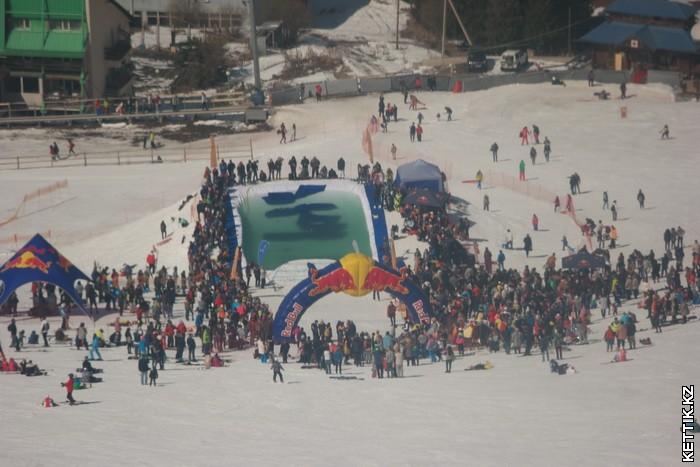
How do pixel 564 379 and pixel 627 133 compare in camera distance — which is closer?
pixel 564 379

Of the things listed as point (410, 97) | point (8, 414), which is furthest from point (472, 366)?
point (410, 97)

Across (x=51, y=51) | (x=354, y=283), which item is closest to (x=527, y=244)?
(x=354, y=283)

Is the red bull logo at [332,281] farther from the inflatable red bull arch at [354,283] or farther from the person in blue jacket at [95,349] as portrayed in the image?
the person in blue jacket at [95,349]

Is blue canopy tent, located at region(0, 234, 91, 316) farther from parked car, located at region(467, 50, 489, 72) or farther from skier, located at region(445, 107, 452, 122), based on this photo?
parked car, located at region(467, 50, 489, 72)

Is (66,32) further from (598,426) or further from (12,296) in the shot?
(598,426)

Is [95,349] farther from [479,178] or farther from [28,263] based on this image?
[479,178]

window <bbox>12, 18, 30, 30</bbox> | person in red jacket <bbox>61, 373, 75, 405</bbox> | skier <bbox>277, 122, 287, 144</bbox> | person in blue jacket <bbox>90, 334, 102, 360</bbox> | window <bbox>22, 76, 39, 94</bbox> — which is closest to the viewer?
person in red jacket <bbox>61, 373, 75, 405</bbox>

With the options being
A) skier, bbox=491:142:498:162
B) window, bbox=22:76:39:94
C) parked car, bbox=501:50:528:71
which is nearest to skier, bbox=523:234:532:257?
skier, bbox=491:142:498:162
